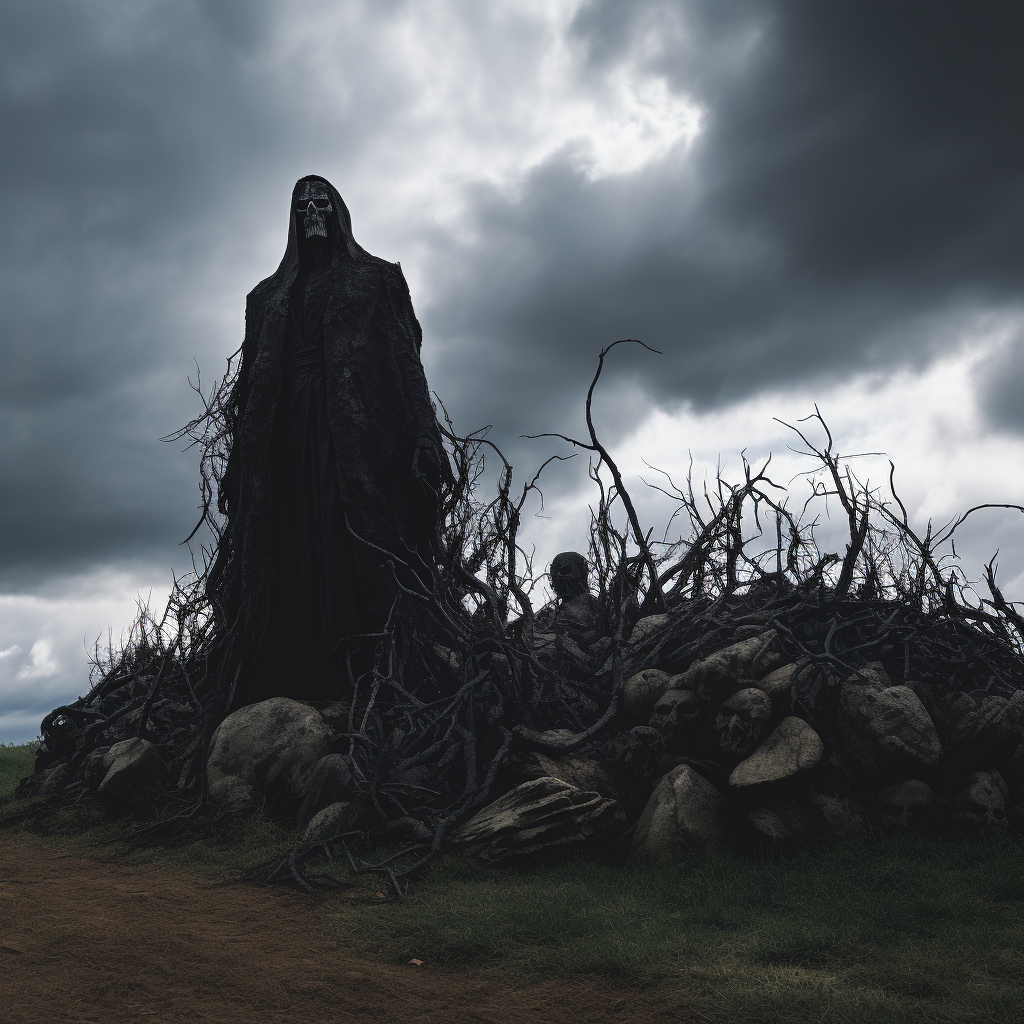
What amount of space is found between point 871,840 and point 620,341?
12.6 feet

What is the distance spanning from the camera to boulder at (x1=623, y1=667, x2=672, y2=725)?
534 centimetres

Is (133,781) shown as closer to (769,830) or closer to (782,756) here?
(769,830)

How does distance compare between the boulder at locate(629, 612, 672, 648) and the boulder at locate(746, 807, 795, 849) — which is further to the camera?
the boulder at locate(629, 612, 672, 648)

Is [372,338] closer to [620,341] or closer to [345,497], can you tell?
[345,497]

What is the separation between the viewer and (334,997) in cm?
279

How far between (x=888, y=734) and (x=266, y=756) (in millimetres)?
4104

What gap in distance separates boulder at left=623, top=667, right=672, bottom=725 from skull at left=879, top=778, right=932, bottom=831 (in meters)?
1.49

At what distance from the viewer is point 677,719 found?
16.0 feet

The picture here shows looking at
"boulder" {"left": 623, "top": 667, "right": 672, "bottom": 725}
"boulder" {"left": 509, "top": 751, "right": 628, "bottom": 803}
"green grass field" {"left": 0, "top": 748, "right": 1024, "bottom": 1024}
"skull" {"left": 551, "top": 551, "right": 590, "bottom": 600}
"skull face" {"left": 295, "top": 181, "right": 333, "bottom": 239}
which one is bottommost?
"green grass field" {"left": 0, "top": 748, "right": 1024, "bottom": 1024}

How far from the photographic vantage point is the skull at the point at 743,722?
182 inches

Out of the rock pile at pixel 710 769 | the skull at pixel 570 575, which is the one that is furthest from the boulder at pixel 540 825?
the skull at pixel 570 575

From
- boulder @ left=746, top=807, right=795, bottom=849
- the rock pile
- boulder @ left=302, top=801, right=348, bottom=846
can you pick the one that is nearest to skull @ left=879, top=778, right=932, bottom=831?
the rock pile

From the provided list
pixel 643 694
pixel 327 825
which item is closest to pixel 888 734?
pixel 643 694

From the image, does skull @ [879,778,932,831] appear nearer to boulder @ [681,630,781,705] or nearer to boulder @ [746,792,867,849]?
boulder @ [746,792,867,849]
